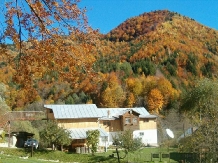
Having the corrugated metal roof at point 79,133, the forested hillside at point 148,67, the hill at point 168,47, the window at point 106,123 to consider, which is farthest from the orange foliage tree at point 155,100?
the corrugated metal roof at point 79,133

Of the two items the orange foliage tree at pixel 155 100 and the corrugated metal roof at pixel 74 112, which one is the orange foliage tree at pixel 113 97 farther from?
the corrugated metal roof at pixel 74 112

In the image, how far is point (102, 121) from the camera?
156 ft

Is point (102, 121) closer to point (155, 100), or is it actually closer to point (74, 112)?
point (74, 112)

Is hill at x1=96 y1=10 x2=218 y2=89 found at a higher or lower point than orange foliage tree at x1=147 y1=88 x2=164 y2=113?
higher

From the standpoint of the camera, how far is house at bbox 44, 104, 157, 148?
40531 millimetres

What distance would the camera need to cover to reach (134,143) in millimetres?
30266

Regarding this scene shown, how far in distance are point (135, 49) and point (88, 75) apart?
338ft

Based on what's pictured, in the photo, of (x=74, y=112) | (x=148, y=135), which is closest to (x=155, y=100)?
(x=148, y=135)

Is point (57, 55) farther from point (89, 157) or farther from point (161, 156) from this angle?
point (161, 156)

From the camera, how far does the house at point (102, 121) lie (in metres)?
40.5

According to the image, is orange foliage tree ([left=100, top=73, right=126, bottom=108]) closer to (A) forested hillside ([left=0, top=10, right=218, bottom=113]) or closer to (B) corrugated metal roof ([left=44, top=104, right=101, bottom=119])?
(A) forested hillside ([left=0, top=10, right=218, bottom=113])

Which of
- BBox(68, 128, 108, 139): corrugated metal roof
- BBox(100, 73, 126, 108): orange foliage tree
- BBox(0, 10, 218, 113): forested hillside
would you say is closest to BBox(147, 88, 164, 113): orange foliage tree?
BBox(0, 10, 218, 113): forested hillside

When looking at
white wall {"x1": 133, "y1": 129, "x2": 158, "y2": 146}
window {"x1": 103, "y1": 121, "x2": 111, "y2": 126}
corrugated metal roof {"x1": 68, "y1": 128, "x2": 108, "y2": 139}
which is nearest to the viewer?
corrugated metal roof {"x1": 68, "y1": 128, "x2": 108, "y2": 139}

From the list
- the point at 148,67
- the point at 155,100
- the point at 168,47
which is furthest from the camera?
the point at 168,47
